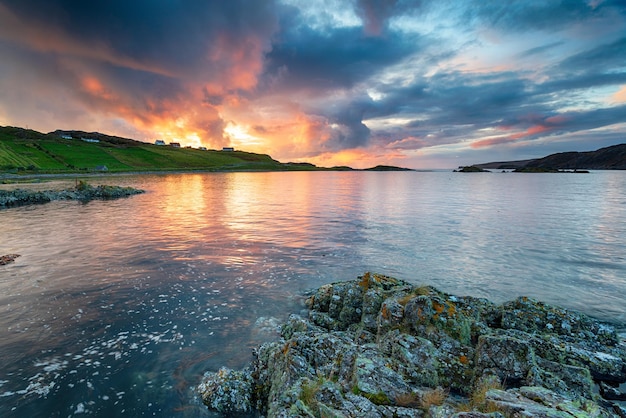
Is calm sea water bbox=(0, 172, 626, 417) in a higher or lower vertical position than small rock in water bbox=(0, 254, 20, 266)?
lower

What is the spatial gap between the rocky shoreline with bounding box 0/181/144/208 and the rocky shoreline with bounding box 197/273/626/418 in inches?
2691

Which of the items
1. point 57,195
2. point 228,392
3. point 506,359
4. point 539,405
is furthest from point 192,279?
point 57,195

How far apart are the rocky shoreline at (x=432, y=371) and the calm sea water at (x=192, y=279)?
2563 mm

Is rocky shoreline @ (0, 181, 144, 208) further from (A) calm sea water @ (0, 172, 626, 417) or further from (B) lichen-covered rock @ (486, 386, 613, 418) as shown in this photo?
(B) lichen-covered rock @ (486, 386, 613, 418)

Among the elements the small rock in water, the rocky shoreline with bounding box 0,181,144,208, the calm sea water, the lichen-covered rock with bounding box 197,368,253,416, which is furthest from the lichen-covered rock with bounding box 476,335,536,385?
the rocky shoreline with bounding box 0,181,144,208

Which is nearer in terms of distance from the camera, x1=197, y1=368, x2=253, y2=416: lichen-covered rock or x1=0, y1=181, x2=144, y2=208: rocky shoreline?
x1=197, y1=368, x2=253, y2=416: lichen-covered rock

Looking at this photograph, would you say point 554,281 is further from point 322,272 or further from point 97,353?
point 97,353

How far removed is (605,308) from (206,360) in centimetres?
2162

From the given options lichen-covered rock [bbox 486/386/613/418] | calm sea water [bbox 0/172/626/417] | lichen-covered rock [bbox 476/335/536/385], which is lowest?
calm sea water [bbox 0/172/626/417]

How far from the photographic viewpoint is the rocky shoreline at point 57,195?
55906 millimetres

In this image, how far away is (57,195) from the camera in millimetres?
64125

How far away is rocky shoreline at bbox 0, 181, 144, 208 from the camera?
5591 cm

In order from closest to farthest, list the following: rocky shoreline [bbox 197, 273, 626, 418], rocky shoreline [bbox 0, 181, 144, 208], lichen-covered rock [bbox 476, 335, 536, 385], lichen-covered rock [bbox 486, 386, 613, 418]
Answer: lichen-covered rock [bbox 486, 386, 613, 418], rocky shoreline [bbox 197, 273, 626, 418], lichen-covered rock [bbox 476, 335, 536, 385], rocky shoreline [bbox 0, 181, 144, 208]

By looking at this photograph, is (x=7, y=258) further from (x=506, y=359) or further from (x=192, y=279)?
(x=506, y=359)
